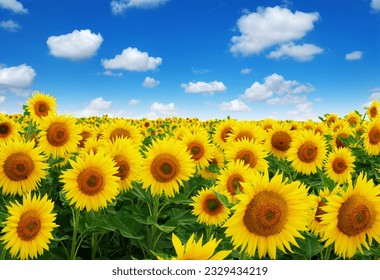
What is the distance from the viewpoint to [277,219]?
A: 2.69 m

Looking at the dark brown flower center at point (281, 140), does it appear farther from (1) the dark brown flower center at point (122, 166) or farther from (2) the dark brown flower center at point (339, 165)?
(1) the dark brown flower center at point (122, 166)

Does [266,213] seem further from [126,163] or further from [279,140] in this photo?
[279,140]

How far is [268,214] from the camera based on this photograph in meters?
2.64

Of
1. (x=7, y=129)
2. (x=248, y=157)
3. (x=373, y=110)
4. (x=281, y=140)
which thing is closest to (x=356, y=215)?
(x=248, y=157)

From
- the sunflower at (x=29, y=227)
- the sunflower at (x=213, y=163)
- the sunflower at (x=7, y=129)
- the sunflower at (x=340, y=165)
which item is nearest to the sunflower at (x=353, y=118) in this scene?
the sunflower at (x=340, y=165)

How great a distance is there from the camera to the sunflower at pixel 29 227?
3.29 meters

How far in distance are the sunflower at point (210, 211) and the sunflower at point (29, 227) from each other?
1.54 m

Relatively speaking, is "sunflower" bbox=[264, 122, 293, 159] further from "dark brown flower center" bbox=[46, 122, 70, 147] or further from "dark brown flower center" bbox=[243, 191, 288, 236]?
"dark brown flower center" bbox=[243, 191, 288, 236]

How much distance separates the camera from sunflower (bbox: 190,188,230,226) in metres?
4.22

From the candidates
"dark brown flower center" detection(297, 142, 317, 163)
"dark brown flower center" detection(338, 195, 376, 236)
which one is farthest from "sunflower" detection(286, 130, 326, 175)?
"dark brown flower center" detection(338, 195, 376, 236)

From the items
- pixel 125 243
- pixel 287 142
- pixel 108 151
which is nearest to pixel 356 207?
pixel 108 151

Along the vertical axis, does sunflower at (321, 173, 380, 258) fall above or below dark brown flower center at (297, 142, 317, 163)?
below
